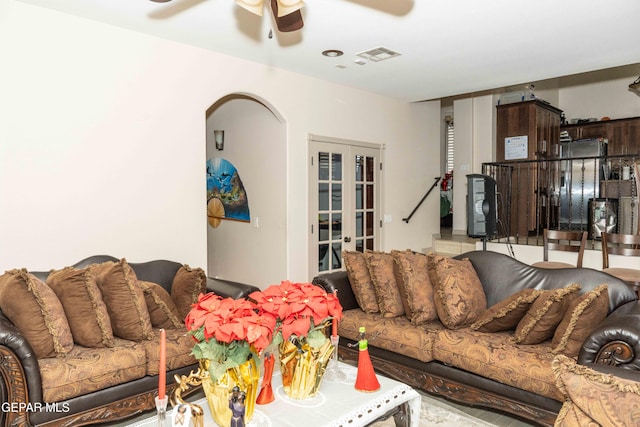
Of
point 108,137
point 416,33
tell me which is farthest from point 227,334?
point 416,33

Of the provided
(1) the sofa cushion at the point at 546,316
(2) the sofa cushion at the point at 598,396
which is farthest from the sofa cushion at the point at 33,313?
(1) the sofa cushion at the point at 546,316

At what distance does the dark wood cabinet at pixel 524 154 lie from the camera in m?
7.35

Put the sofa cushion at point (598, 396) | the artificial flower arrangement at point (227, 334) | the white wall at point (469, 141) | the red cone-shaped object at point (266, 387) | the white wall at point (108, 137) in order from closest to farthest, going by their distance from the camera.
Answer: the sofa cushion at point (598, 396) < the artificial flower arrangement at point (227, 334) < the red cone-shaped object at point (266, 387) < the white wall at point (108, 137) < the white wall at point (469, 141)

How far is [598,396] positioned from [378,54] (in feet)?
Answer: 12.3

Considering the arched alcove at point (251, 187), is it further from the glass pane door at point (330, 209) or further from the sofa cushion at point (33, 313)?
the sofa cushion at point (33, 313)

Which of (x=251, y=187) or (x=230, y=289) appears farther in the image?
(x=251, y=187)

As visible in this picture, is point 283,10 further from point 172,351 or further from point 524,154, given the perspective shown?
point 524,154

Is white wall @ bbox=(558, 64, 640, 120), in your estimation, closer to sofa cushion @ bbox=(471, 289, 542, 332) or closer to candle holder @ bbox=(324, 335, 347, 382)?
sofa cushion @ bbox=(471, 289, 542, 332)

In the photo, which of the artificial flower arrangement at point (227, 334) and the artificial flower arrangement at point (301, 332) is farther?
the artificial flower arrangement at point (301, 332)

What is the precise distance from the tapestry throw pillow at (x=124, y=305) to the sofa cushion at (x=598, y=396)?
231 centimetres

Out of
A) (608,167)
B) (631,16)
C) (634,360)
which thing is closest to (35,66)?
(634,360)

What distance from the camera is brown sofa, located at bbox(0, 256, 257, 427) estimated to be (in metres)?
2.20

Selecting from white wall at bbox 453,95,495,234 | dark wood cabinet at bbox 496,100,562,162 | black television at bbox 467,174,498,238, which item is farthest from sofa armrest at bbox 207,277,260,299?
dark wood cabinet at bbox 496,100,562,162

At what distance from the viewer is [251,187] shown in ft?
18.2
